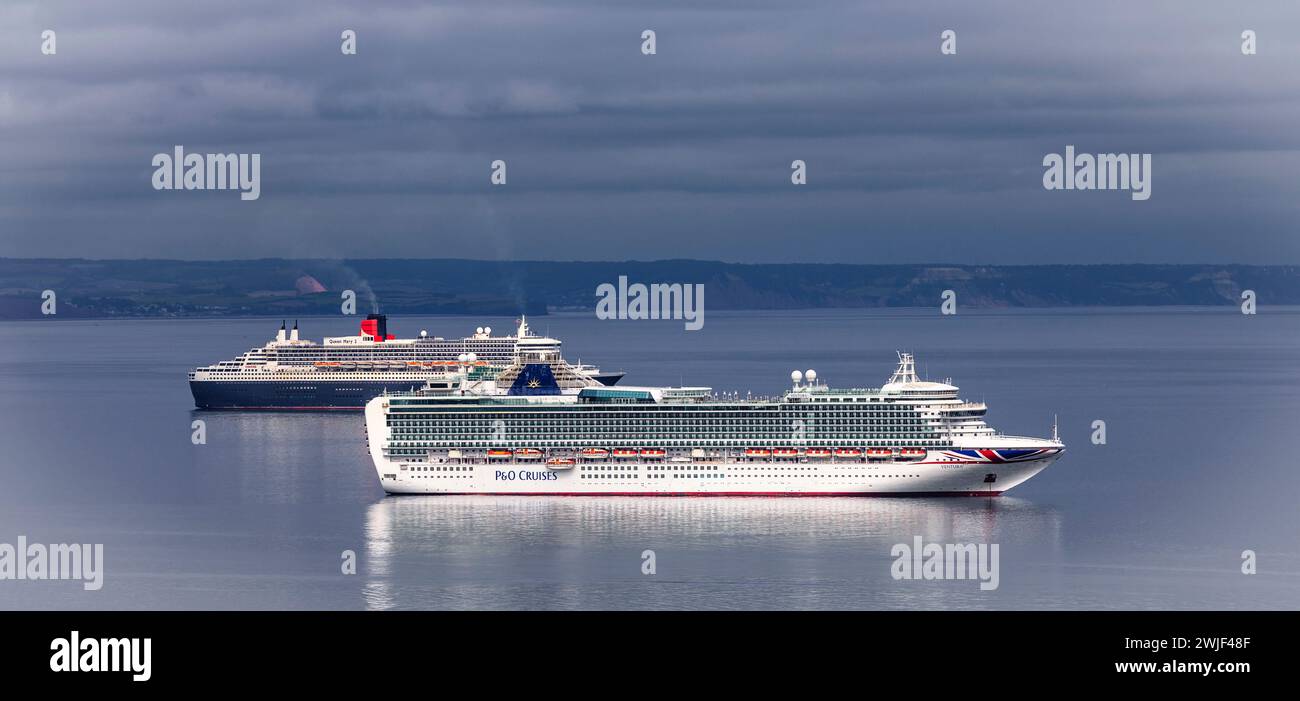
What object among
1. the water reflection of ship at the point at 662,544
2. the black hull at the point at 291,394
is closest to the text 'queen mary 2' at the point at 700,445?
the water reflection of ship at the point at 662,544

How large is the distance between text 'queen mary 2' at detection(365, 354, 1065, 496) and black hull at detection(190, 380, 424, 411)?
143 feet

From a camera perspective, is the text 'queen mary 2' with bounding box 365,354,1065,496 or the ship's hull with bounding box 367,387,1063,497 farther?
the text 'queen mary 2' with bounding box 365,354,1065,496

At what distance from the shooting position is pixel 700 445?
2186 inches

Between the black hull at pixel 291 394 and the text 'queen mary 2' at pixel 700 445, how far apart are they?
43.5 meters

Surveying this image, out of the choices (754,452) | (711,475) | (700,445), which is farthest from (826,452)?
(700,445)

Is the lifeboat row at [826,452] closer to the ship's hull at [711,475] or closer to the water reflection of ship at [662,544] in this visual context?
the ship's hull at [711,475]

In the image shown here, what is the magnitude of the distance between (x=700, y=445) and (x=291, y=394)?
163 feet

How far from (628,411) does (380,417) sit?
7.63m

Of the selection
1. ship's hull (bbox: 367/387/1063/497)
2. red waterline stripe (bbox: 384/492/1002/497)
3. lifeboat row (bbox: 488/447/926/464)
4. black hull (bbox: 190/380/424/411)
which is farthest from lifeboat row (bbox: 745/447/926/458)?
black hull (bbox: 190/380/424/411)

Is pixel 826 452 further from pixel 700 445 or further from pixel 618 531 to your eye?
pixel 618 531

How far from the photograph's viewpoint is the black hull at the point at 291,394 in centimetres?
10019

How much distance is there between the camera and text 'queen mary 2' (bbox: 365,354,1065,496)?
5459 centimetres

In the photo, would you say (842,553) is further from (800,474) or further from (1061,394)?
(1061,394)

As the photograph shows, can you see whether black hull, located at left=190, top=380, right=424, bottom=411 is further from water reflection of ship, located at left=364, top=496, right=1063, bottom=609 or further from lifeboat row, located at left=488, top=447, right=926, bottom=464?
water reflection of ship, located at left=364, top=496, right=1063, bottom=609
